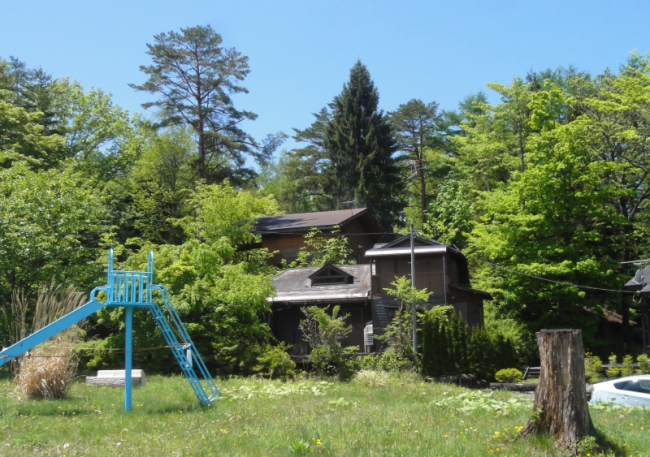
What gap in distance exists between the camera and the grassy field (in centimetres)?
856

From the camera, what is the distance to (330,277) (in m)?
30.2

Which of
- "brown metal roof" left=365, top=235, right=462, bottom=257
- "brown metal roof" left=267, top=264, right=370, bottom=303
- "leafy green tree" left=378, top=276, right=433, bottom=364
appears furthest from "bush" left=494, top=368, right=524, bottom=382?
"brown metal roof" left=267, top=264, right=370, bottom=303

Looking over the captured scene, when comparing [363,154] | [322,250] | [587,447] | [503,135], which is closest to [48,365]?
[587,447]

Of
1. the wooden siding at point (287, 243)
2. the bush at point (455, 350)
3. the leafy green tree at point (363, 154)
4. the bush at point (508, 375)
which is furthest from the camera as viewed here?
the leafy green tree at point (363, 154)

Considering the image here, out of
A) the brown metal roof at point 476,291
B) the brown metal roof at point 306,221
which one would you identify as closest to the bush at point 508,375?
the brown metal roof at point 476,291

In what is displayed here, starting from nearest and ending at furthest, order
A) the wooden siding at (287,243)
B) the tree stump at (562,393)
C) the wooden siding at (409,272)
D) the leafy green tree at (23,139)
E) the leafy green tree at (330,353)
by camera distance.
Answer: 1. the tree stump at (562,393)
2. the leafy green tree at (330,353)
3. the wooden siding at (409,272)
4. the leafy green tree at (23,139)
5. the wooden siding at (287,243)

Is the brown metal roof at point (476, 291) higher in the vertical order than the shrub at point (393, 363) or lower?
higher

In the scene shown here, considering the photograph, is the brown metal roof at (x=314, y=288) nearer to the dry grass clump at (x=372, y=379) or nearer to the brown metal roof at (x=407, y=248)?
the brown metal roof at (x=407, y=248)

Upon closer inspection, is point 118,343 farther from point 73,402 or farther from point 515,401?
point 515,401

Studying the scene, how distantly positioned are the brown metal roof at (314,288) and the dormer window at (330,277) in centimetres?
28

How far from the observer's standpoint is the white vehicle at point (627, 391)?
45.6 feet

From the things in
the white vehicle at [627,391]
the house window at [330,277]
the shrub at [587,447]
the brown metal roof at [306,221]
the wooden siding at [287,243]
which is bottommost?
the white vehicle at [627,391]

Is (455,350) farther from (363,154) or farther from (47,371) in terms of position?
(363,154)

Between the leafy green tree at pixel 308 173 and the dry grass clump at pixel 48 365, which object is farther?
the leafy green tree at pixel 308 173
